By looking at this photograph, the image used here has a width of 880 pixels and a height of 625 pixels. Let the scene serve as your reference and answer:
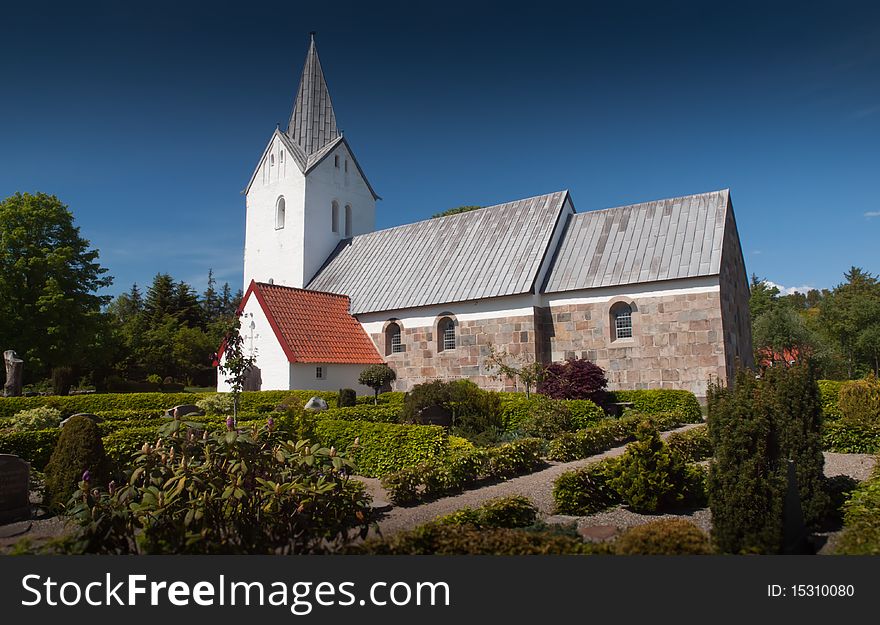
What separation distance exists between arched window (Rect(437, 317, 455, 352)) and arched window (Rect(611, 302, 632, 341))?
4.74 meters

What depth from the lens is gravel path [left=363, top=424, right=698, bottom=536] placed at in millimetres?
5840

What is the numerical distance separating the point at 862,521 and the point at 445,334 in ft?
45.7

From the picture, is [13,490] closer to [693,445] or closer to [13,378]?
[693,445]

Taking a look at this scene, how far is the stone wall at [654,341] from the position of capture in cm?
1418

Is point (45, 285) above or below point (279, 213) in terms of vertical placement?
below

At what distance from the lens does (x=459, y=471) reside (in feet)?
23.3

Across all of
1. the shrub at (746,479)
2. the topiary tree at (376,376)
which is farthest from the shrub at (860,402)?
the topiary tree at (376,376)

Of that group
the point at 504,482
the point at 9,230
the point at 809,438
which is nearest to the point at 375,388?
the point at 504,482

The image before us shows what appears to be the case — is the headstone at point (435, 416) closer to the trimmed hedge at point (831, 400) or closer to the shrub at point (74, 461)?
the shrub at point (74, 461)

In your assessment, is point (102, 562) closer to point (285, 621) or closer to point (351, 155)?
point (285, 621)

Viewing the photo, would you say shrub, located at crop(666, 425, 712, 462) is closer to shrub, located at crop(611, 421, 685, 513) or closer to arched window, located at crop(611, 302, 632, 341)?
shrub, located at crop(611, 421, 685, 513)

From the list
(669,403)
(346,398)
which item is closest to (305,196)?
(346,398)

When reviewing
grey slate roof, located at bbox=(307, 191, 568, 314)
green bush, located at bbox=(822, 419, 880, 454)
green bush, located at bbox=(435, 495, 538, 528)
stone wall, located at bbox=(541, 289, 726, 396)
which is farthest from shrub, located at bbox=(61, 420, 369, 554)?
grey slate roof, located at bbox=(307, 191, 568, 314)

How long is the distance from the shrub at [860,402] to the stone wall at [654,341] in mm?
3987
